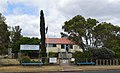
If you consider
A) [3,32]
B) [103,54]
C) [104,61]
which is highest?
[3,32]

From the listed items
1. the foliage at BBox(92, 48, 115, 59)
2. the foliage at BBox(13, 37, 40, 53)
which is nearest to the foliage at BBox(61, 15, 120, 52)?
the foliage at BBox(92, 48, 115, 59)

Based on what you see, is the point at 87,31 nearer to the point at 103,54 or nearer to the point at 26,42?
the point at 103,54

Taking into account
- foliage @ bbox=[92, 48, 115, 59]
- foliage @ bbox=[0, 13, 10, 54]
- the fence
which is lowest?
the fence

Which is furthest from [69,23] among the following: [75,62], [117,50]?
[75,62]

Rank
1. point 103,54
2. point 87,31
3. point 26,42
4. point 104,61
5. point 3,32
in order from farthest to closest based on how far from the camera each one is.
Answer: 1. point 26,42
2. point 87,31
3. point 103,54
4. point 104,61
5. point 3,32

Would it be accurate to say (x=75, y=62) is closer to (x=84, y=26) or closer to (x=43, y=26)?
(x=43, y=26)

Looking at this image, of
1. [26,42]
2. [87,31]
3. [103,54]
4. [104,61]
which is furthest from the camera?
[26,42]

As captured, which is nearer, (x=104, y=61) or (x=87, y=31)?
(x=104, y=61)

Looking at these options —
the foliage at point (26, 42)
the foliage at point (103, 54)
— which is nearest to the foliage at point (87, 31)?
the foliage at point (103, 54)

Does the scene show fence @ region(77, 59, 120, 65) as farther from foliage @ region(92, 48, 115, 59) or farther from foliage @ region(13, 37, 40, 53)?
foliage @ region(13, 37, 40, 53)

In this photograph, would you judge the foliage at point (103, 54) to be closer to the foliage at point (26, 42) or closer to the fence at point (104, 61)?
the fence at point (104, 61)

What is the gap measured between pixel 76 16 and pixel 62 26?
455cm

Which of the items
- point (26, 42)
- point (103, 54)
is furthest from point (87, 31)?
point (26, 42)

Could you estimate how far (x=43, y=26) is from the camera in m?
55.9
